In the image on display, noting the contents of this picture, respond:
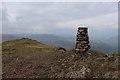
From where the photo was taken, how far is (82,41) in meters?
33.3

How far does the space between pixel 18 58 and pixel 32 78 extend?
355 inches

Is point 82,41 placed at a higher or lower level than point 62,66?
higher

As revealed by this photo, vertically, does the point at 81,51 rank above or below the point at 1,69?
above

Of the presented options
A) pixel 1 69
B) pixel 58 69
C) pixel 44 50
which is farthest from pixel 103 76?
pixel 44 50

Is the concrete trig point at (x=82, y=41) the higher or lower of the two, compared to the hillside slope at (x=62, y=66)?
higher

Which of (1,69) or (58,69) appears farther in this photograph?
(1,69)

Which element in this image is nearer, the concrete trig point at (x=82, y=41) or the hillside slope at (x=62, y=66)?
the hillside slope at (x=62, y=66)

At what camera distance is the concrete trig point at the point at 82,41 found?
33.0 m

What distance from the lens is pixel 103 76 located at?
25.4 m

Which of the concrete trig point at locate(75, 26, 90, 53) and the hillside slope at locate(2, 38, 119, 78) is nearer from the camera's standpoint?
the hillside slope at locate(2, 38, 119, 78)

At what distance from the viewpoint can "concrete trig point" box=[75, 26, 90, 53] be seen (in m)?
33.0

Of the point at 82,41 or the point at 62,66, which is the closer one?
the point at 62,66

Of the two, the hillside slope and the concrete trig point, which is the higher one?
the concrete trig point

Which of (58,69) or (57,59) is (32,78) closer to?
(58,69)
